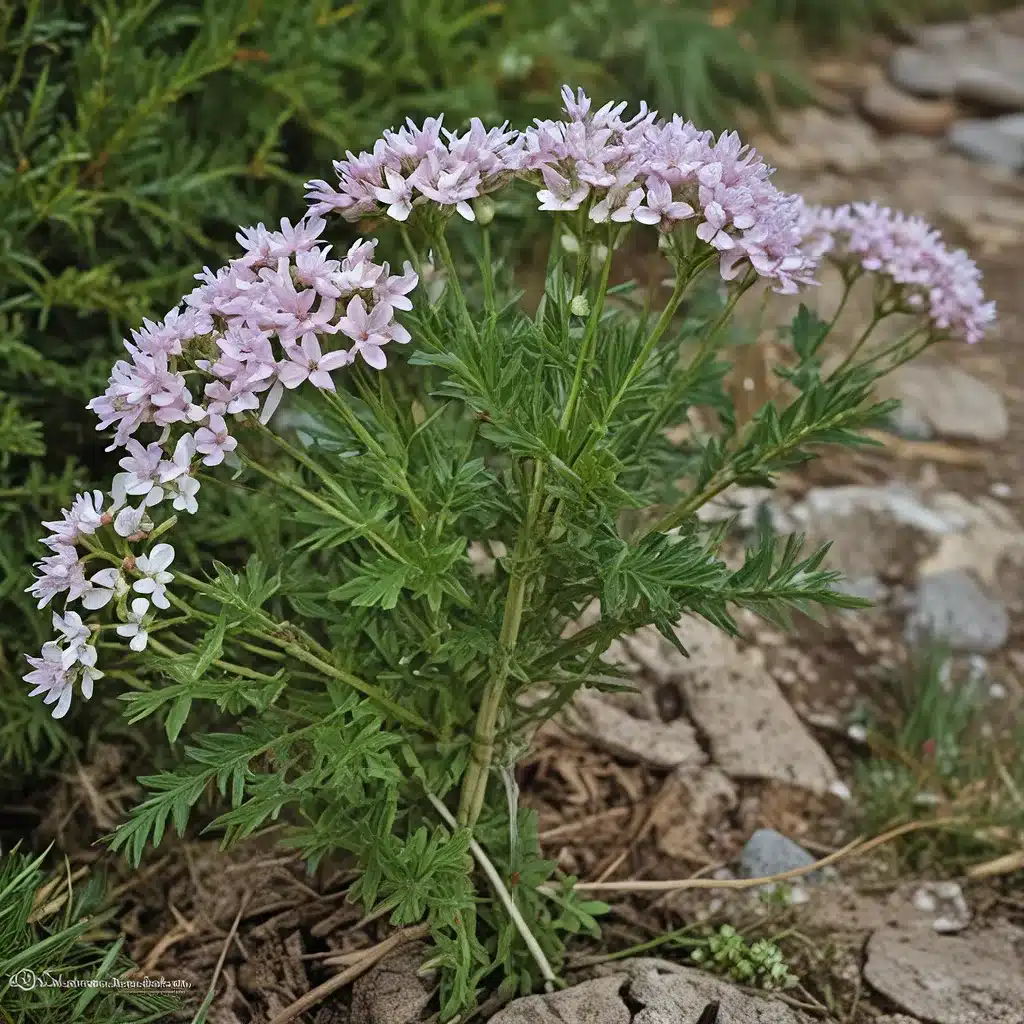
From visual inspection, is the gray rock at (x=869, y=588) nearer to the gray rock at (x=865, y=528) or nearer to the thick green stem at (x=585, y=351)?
the gray rock at (x=865, y=528)

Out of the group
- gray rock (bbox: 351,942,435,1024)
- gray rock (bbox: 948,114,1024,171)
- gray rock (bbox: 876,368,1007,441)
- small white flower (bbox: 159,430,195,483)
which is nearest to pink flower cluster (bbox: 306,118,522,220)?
small white flower (bbox: 159,430,195,483)

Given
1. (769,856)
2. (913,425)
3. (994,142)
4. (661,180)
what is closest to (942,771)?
(769,856)

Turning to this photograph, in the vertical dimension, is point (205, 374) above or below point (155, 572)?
above

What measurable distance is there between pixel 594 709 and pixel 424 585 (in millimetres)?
1001

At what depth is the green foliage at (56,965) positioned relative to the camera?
169 cm

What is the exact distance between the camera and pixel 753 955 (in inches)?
75.2

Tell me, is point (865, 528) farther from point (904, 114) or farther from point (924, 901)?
point (904, 114)

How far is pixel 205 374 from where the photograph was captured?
145 centimetres

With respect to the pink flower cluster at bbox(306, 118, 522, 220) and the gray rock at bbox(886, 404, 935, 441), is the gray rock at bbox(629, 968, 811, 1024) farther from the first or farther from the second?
the gray rock at bbox(886, 404, 935, 441)

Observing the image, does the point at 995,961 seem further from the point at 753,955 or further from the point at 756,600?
the point at 756,600

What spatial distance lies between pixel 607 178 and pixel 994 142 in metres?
4.23

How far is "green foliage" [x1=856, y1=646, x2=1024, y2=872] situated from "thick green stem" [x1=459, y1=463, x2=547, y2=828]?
0.90m

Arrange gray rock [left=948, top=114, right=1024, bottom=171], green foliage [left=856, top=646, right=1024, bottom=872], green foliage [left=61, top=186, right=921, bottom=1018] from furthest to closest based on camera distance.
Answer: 1. gray rock [left=948, top=114, right=1024, bottom=171]
2. green foliage [left=856, top=646, right=1024, bottom=872]
3. green foliage [left=61, top=186, right=921, bottom=1018]

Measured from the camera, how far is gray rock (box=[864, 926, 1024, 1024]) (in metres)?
1.87
